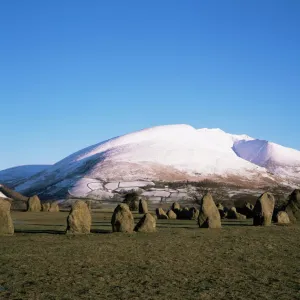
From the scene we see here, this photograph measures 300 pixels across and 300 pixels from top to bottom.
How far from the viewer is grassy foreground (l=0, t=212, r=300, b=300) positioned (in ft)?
39.3

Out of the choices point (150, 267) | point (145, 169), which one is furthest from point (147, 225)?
point (145, 169)

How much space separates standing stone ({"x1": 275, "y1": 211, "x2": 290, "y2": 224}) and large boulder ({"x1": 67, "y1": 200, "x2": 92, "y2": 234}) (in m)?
15.1

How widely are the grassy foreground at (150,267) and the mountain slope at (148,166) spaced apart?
104457 mm

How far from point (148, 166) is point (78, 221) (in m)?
131

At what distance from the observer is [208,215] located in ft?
96.5

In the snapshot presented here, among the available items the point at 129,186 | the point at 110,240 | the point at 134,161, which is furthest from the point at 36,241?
the point at 134,161

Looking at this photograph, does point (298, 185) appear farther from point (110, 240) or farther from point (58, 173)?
point (110, 240)

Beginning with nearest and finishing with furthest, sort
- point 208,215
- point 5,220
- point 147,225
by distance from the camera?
point 5,220 < point 147,225 < point 208,215

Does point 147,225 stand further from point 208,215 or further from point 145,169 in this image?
point 145,169

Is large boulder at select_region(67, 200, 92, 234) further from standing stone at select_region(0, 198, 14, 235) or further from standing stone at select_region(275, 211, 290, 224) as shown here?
standing stone at select_region(275, 211, 290, 224)

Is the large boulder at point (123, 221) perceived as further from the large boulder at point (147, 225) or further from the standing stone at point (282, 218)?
the standing stone at point (282, 218)


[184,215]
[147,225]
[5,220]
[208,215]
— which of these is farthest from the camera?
[184,215]

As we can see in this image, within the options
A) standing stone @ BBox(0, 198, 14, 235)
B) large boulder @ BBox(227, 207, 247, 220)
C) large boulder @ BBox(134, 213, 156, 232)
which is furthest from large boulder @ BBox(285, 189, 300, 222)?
standing stone @ BBox(0, 198, 14, 235)

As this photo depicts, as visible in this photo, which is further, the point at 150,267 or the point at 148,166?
the point at 148,166
